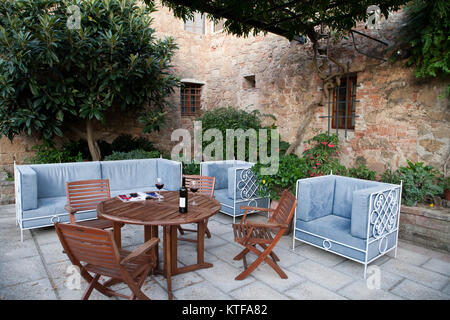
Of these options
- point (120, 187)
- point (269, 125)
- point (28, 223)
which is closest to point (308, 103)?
point (269, 125)

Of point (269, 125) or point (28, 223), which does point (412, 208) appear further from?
point (28, 223)

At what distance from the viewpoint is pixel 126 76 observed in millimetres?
5996

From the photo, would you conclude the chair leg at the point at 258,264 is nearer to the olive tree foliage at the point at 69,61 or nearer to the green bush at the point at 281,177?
the green bush at the point at 281,177

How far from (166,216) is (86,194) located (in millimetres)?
1571

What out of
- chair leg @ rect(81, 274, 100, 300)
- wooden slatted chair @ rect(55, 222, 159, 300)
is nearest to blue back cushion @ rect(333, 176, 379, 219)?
wooden slatted chair @ rect(55, 222, 159, 300)

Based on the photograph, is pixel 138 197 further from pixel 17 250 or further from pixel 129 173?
pixel 129 173

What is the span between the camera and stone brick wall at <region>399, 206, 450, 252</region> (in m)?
3.68

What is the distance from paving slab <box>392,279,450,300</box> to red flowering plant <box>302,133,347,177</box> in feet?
8.96

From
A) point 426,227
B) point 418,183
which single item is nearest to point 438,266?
point 426,227

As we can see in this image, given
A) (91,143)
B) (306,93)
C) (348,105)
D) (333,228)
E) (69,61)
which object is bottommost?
(333,228)

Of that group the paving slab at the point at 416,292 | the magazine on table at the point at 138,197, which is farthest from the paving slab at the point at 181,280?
the paving slab at the point at 416,292

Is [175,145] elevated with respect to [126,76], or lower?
lower

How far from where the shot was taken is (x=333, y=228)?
131 inches
